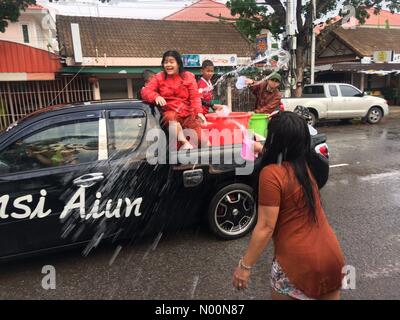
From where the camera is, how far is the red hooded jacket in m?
3.84

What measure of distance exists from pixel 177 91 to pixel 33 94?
10951mm

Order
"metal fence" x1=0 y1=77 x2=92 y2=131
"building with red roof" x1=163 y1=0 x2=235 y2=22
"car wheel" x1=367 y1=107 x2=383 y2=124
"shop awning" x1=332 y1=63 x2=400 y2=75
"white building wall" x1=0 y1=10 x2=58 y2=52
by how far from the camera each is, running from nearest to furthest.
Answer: "metal fence" x1=0 y1=77 x2=92 y2=131, "car wheel" x1=367 y1=107 x2=383 y2=124, "shop awning" x1=332 y1=63 x2=400 y2=75, "white building wall" x1=0 y1=10 x2=58 y2=52, "building with red roof" x1=163 y1=0 x2=235 y2=22

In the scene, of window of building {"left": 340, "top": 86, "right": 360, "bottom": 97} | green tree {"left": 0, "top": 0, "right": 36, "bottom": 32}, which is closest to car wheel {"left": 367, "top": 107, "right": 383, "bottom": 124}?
window of building {"left": 340, "top": 86, "right": 360, "bottom": 97}

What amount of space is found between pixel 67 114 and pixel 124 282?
1.60 m

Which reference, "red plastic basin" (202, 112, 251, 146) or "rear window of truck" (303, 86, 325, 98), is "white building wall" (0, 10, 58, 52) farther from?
"red plastic basin" (202, 112, 251, 146)

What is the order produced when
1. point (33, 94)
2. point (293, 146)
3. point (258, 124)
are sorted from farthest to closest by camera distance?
point (33, 94)
point (258, 124)
point (293, 146)

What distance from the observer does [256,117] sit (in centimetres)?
420

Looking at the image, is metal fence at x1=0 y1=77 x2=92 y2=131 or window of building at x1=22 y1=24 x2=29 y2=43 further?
window of building at x1=22 y1=24 x2=29 y2=43

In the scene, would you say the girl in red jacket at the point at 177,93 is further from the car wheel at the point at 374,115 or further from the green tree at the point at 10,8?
the car wheel at the point at 374,115

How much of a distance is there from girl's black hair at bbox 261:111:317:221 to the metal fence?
11.2 meters

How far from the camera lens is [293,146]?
1868 millimetres

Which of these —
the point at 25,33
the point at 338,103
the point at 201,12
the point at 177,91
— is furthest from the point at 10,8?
the point at 201,12

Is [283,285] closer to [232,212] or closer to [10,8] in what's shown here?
[232,212]

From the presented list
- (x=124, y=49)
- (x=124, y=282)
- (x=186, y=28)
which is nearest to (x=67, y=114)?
(x=124, y=282)
